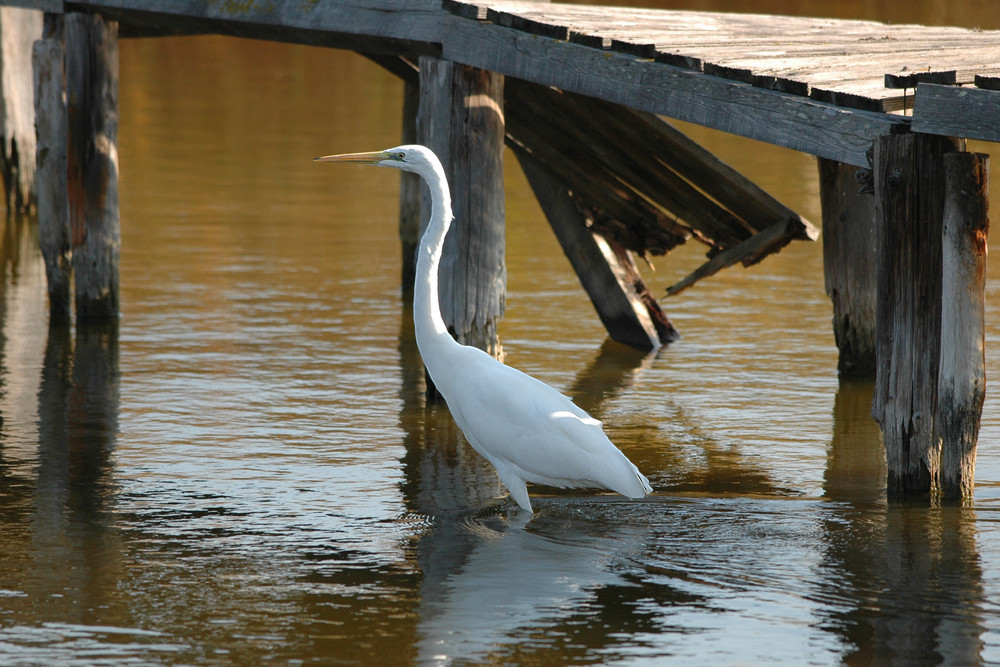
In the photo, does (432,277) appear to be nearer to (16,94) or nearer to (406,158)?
(406,158)

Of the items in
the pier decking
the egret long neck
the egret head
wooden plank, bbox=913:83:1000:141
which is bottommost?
the egret long neck

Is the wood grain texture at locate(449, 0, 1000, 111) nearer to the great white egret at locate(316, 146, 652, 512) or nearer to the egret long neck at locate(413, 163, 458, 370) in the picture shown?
the egret long neck at locate(413, 163, 458, 370)

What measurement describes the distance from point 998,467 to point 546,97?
3.54m

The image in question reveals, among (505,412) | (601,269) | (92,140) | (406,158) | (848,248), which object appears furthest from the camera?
(92,140)

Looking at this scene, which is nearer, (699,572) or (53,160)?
(699,572)

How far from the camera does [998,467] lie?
688 cm

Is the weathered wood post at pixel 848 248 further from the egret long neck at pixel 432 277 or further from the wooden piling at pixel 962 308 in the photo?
the egret long neck at pixel 432 277

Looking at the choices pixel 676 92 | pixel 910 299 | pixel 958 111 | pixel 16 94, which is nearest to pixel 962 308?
pixel 910 299

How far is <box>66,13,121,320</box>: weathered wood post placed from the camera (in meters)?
9.80

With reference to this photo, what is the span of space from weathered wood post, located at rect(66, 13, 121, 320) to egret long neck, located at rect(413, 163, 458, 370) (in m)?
4.23

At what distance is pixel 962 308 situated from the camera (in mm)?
5707

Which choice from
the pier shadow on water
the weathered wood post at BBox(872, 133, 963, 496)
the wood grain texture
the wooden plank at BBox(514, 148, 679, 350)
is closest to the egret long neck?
the pier shadow on water

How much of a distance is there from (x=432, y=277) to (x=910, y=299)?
2179 millimetres

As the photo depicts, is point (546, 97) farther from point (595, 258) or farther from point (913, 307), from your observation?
point (913, 307)
